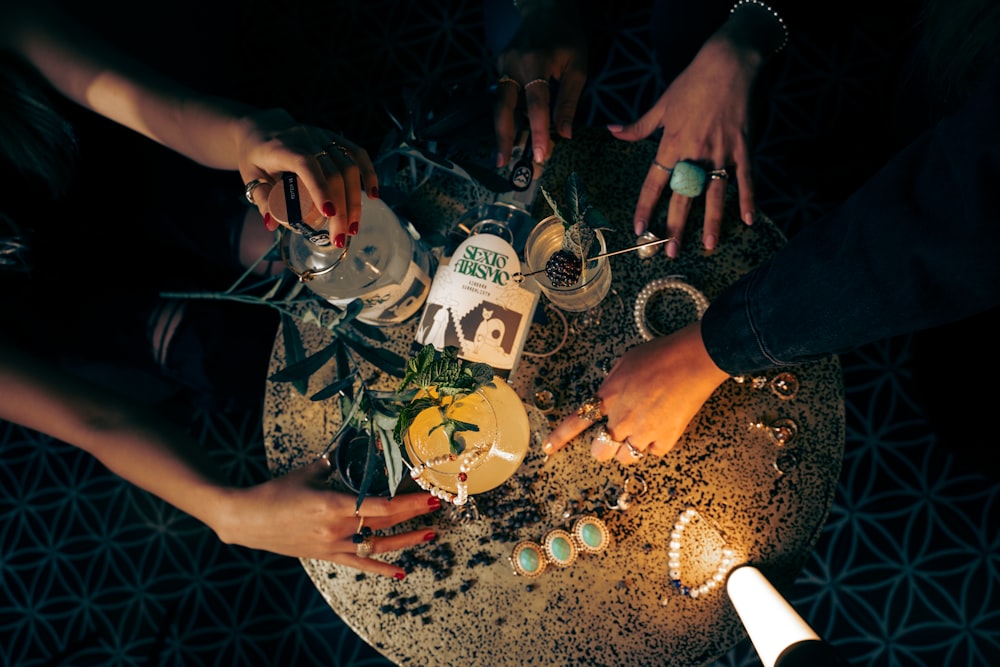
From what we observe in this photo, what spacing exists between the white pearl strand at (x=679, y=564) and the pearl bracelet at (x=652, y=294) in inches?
11.2

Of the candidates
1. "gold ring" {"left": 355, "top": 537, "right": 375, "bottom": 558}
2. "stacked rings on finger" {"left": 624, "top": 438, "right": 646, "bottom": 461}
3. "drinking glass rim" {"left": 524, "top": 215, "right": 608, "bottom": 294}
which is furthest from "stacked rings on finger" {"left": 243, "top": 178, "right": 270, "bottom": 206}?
"stacked rings on finger" {"left": 624, "top": 438, "right": 646, "bottom": 461}

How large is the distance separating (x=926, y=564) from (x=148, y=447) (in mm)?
1764

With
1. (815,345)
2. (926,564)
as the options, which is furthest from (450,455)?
(926,564)

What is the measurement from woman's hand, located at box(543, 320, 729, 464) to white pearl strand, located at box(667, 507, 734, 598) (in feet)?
0.34

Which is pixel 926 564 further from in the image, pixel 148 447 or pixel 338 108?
pixel 338 108

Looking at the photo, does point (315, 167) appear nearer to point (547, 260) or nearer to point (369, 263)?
point (369, 263)

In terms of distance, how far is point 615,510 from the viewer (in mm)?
888

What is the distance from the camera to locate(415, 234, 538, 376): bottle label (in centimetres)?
83

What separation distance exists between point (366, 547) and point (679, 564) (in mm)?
482

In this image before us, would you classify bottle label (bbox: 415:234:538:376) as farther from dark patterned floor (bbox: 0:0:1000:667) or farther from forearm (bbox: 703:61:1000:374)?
dark patterned floor (bbox: 0:0:1000:667)

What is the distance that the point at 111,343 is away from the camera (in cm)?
132

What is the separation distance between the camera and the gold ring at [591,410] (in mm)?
889

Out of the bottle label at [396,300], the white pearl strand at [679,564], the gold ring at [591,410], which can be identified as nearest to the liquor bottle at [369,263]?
the bottle label at [396,300]

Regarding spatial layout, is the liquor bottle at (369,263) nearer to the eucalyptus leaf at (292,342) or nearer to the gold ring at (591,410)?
the eucalyptus leaf at (292,342)
